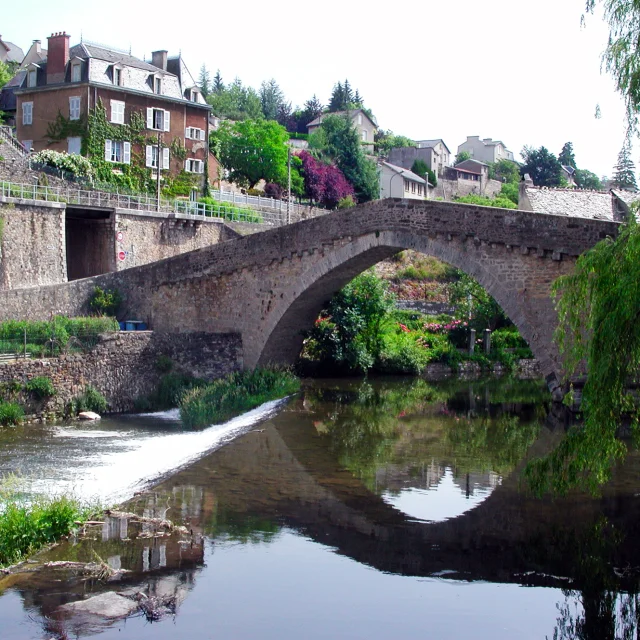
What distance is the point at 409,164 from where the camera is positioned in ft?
236

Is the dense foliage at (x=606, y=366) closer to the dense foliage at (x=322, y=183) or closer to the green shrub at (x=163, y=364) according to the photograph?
the green shrub at (x=163, y=364)

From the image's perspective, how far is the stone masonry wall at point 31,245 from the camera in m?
26.2

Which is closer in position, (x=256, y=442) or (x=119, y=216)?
(x=256, y=442)

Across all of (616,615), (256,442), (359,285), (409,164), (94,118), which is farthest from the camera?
(409,164)

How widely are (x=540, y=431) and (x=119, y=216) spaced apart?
1670 centimetres

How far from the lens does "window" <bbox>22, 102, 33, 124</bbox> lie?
35.1 metres

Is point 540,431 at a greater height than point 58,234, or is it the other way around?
point 58,234

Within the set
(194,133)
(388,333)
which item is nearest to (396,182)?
(194,133)

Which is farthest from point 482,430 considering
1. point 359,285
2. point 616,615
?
point 616,615

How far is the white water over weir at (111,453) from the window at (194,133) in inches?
769

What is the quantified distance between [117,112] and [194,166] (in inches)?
170

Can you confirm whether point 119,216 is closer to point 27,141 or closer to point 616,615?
point 27,141

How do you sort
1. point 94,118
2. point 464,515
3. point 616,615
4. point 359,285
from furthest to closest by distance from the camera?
1. point 94,118
2. point 359,285
3. point 464,515
4. point 616,615

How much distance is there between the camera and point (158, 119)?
1414 inches
